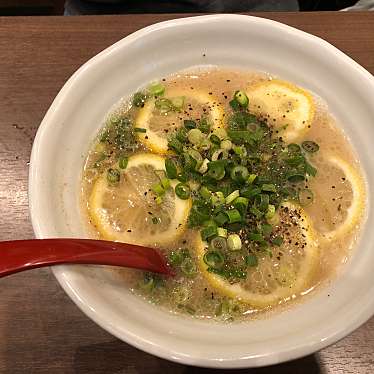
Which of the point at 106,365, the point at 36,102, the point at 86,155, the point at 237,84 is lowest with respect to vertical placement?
the point at 106,365

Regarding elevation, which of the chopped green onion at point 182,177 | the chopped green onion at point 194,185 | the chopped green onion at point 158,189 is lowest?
the chopped green onion at point 158,189

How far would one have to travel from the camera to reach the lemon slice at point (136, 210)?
3.69 ft

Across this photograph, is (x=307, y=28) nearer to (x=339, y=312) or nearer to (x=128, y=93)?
(x=128, y=93)

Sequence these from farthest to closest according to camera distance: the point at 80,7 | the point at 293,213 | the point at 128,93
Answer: the point at 80,7, the point at 128,93, the point at 293,213

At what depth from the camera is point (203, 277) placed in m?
1.09

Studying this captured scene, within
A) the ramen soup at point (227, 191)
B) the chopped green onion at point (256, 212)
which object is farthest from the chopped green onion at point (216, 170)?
the chopped green onion at point (256, 212)

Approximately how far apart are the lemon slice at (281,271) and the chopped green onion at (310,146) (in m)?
0.20

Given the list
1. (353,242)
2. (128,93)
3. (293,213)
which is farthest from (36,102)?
(353,242)

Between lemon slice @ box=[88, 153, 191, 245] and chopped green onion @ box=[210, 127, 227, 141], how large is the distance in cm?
17

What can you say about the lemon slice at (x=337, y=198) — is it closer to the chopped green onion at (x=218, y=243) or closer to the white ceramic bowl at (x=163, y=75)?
the white ceramic bowl at (x=163, y=75)

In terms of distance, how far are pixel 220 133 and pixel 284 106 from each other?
20 centimetres

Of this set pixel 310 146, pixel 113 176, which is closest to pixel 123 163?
pixel 113 176

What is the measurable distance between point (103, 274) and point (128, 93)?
52 centimetres

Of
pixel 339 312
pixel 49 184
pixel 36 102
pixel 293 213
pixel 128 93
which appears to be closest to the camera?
pixel 339 312
